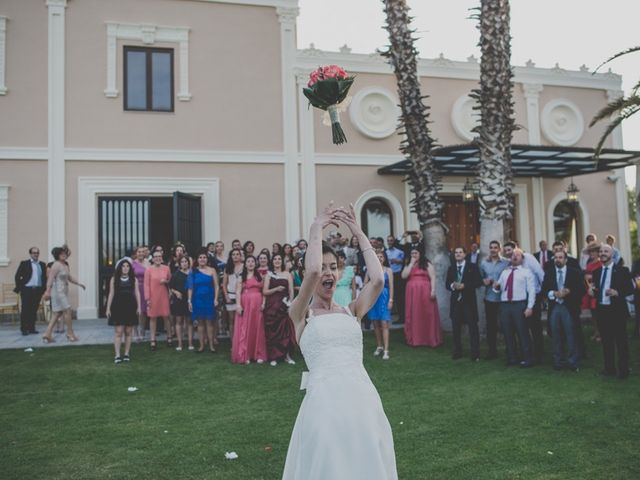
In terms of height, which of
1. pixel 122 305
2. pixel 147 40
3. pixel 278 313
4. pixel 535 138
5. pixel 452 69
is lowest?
pixel 278 313

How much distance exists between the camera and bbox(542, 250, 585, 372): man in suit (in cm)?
905

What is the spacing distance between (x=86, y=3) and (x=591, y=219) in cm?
1675

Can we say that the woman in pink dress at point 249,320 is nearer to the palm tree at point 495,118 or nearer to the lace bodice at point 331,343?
the palm tree at point 495,118

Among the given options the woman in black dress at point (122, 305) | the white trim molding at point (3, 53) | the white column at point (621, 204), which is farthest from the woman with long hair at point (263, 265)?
the white column at point (621, 204)

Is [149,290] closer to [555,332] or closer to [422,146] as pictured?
[422,146]

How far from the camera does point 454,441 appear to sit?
231 inches

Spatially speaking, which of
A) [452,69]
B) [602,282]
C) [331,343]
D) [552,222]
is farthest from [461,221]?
[331,343]

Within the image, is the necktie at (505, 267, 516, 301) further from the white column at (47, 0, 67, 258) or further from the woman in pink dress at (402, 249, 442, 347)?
the white column at (47, 0, 67, 258)

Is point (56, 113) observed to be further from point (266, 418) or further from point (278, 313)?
point (266, 418)

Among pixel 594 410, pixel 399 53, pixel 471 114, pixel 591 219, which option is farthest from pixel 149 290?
pixel 591 219

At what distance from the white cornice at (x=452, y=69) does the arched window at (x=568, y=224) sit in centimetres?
408

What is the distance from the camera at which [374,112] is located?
690 inches

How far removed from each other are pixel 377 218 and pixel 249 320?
8.38 meters

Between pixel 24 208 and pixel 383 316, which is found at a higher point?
pixel 24 208
